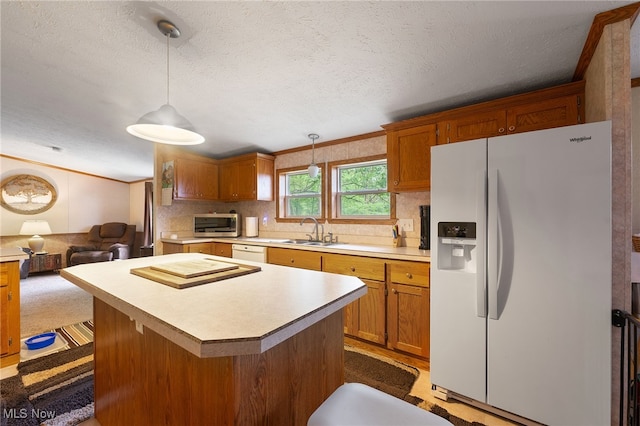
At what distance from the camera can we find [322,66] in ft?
6.25

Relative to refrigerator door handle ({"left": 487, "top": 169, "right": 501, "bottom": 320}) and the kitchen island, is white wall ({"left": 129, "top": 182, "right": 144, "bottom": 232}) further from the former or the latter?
refrigerator door handle ({"left": 487, "top": 169, "right": 501, "bottom": 320})

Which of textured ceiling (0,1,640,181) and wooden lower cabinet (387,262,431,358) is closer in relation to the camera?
textured ceiling (0,1,640,181)

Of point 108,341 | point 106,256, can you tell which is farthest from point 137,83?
point 106,256

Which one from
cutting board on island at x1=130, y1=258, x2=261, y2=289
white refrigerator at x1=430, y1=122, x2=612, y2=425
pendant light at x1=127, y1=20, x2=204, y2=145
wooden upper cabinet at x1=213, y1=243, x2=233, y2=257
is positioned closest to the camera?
cutting board on island at x1=130, y1=258, x2=261, y2=289

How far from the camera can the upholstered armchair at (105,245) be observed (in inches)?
223

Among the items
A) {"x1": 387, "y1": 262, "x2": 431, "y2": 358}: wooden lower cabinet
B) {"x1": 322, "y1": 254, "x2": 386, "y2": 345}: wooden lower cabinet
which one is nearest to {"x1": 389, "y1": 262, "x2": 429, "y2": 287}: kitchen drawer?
{"x1": 387, "y1": 262, "x2": 431, "y2": 358}: wooden lower cabinet

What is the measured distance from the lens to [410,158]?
2.61 m

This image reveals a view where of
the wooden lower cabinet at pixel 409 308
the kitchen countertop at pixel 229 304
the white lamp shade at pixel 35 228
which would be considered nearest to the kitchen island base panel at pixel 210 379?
the kitchen countertop at pixel 229 304

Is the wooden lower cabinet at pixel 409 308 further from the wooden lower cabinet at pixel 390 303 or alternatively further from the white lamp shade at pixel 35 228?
the white lamp shade at pixel 35 228

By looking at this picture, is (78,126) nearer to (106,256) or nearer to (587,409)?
(106,256)

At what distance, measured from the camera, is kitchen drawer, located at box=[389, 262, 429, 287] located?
2.19 metres

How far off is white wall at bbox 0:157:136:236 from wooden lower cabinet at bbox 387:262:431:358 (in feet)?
23.8

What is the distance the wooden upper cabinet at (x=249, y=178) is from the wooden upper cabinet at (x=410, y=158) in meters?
2.04

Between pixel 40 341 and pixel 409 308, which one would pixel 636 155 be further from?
pixel 40 341
